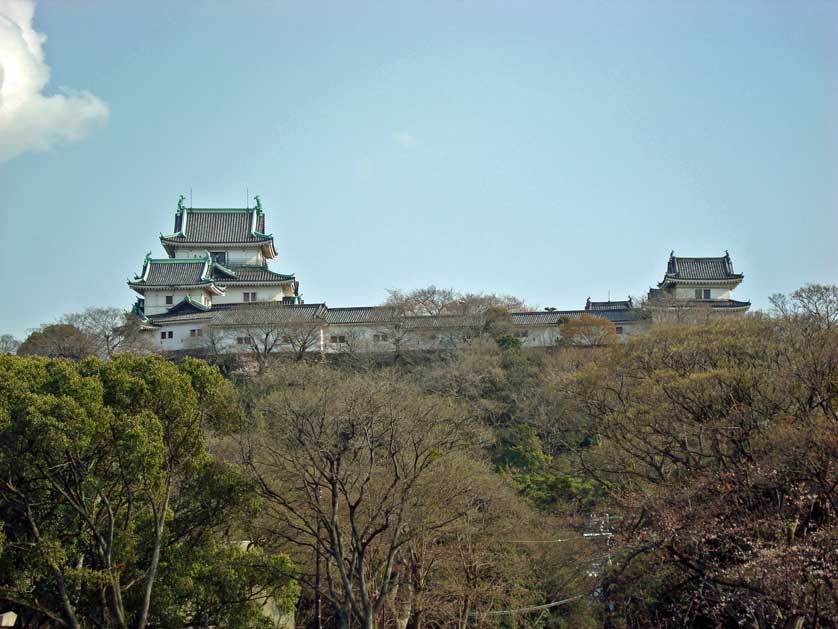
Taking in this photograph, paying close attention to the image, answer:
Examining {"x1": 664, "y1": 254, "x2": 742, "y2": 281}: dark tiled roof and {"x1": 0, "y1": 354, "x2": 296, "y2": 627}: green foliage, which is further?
{"x1": 664, "y1": 254, "x2": 742, "y2": 281}: dark tiled roof

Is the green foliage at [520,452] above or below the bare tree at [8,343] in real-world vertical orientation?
below

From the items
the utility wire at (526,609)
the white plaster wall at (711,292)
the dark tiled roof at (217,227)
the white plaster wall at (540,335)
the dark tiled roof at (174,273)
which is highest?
the dark tiled roof at (217,227)

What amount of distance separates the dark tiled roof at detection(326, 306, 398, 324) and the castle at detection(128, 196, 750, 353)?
1.5 inches

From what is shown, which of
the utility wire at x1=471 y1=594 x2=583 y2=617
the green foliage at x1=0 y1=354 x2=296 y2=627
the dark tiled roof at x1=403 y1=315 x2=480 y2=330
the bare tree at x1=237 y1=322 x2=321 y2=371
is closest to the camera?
the green foliage at x1=0 y1=354 x2=296 y2=627

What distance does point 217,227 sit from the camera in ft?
154

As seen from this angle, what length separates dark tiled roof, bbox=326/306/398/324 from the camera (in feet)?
125

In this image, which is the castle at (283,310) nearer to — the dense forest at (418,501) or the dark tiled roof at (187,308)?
the dark tiled roof at (187,308)

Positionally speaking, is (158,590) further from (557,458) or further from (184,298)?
(184,298)

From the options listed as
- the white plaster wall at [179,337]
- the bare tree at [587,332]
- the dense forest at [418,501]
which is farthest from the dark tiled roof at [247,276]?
the dense forest at [418,501]

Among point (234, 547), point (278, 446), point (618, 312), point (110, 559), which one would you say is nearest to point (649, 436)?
point (278, 446)

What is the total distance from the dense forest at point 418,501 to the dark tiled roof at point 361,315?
49.3 feet

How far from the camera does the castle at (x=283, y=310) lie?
119 feet

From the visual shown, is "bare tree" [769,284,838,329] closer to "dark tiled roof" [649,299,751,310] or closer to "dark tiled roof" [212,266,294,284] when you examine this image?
"dark tiled roof" [649,299,751,310]

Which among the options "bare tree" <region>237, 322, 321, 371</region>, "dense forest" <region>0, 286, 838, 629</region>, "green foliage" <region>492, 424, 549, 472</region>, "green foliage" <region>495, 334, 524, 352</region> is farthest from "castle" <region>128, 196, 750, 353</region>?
"dense forest" <region>0, 286, 838, 629</region>
